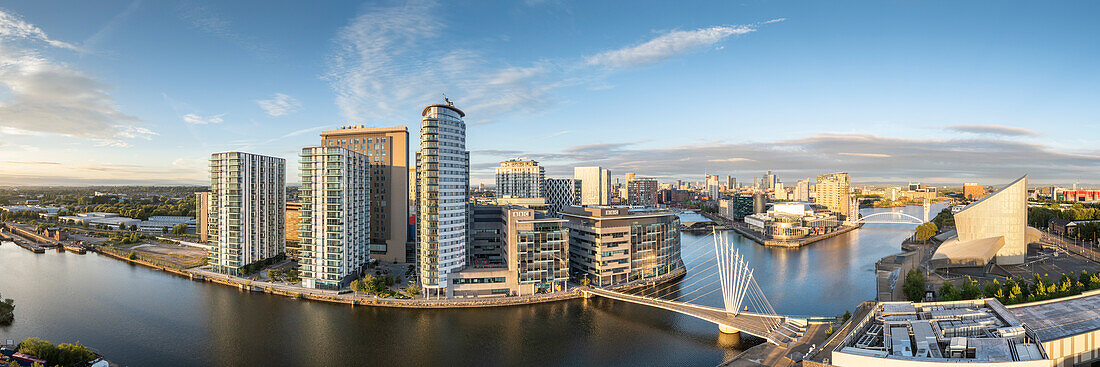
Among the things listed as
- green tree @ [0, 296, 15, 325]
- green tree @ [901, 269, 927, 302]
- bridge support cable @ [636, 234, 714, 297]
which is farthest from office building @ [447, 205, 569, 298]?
green tree @ [0, 296, 15, 325]

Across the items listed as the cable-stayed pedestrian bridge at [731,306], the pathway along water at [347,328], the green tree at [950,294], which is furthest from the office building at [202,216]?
the green tree at [950,294]

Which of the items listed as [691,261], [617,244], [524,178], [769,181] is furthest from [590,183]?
[769,181]

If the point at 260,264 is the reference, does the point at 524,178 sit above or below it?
above

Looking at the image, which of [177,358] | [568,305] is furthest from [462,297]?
[177,358]

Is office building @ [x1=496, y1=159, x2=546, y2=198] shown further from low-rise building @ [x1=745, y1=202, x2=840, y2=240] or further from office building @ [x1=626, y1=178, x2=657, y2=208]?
office building @ [x1=626, y1=178, x2=657, y2=208]

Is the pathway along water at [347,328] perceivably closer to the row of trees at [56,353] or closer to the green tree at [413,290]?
the green tree at [413,290]

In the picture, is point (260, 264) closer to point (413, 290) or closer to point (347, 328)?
point (413, 290)
